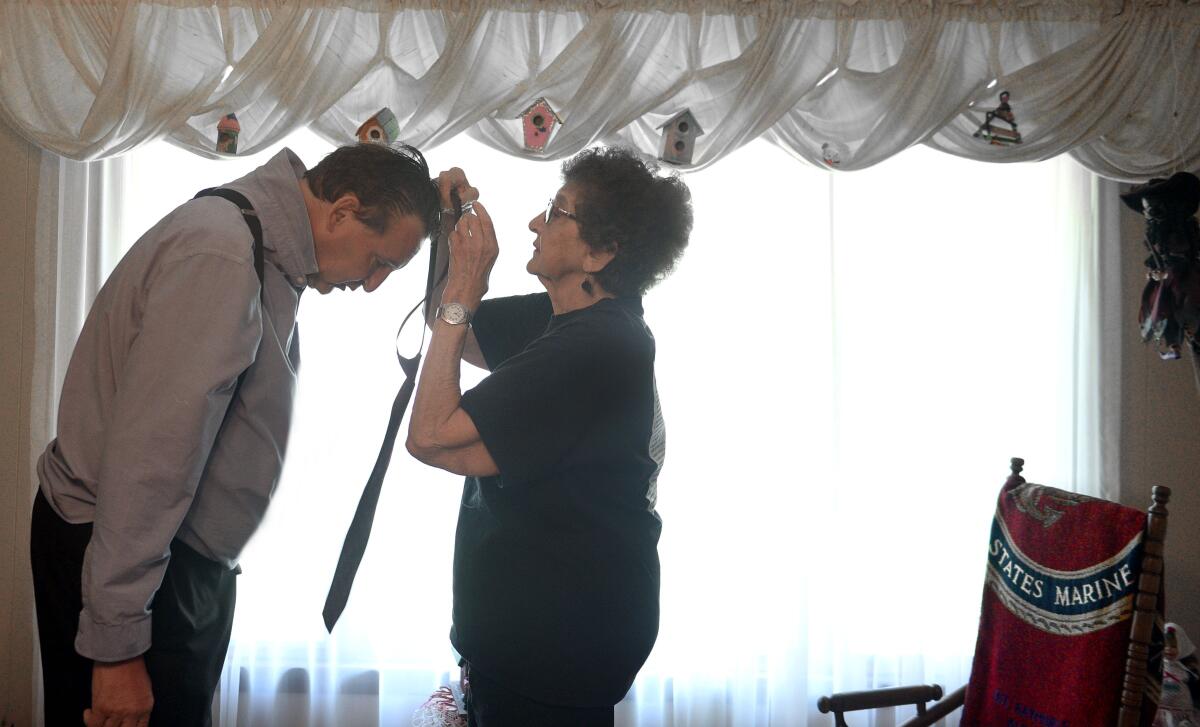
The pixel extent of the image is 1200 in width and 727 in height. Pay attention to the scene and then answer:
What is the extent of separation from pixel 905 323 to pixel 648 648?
1588mm

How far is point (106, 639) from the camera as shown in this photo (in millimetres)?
1160

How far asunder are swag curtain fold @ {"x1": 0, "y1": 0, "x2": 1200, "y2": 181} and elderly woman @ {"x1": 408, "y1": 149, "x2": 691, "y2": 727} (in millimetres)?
1046

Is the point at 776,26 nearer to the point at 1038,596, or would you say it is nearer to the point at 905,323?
the point at 905,323

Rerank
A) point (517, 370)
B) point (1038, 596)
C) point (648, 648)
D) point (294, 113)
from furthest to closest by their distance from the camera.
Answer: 1. point (294, 113)
2. point (1038, 596)
3. point (648, 648)
4. point (517, 370)

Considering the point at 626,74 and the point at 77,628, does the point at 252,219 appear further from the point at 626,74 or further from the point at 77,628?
the point at 626,74

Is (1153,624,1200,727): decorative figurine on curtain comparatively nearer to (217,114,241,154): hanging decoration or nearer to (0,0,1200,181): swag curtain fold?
(0,0,1200,181): swag curtain fold

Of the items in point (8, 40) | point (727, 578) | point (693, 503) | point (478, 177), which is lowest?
point (727, 578)

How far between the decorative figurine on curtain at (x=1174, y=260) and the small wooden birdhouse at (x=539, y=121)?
1.44 metres

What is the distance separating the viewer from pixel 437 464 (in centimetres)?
137

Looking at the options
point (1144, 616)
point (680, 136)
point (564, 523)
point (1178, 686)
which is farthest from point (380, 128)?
point (1178, 686)

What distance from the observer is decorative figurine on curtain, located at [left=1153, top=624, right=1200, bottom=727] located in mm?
2035

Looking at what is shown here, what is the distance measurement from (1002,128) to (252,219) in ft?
6.65

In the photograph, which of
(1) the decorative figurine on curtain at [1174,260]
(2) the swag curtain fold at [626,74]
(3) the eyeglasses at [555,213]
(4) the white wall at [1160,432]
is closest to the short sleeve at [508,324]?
(3) the eyeglasses at [555,213]

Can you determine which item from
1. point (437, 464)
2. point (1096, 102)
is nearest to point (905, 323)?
point (1096, 102)
